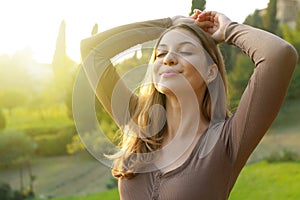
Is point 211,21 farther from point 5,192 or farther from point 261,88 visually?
point 5,192

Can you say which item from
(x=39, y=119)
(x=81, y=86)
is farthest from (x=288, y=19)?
(x=81, y=86)

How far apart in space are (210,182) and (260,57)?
23 cm

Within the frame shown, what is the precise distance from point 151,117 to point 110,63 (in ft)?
0.48

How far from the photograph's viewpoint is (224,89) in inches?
40.7

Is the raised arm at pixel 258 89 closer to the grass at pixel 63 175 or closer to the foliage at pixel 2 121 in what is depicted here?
the grass at pixel 63 175

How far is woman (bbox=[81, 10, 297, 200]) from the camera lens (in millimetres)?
932

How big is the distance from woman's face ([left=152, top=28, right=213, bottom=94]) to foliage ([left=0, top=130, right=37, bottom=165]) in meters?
5.13

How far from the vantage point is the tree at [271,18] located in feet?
16.5

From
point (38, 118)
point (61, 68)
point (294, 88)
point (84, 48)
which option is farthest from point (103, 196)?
point (84, 48)

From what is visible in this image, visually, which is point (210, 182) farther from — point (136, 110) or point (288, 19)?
point (288, 19)

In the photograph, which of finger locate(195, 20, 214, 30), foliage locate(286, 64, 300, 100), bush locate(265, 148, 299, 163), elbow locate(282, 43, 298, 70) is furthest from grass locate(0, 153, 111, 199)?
elbow locate(282, 43, 298, 70)

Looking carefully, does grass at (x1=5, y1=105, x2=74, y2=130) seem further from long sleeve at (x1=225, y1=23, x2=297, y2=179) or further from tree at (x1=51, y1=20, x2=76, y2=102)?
long sleeve at (x1=225, y1=23, x2=297, y2=179)

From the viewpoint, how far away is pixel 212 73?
1.03 meters

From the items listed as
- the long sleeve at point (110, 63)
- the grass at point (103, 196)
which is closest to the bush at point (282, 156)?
the grass at point (103, 196)
